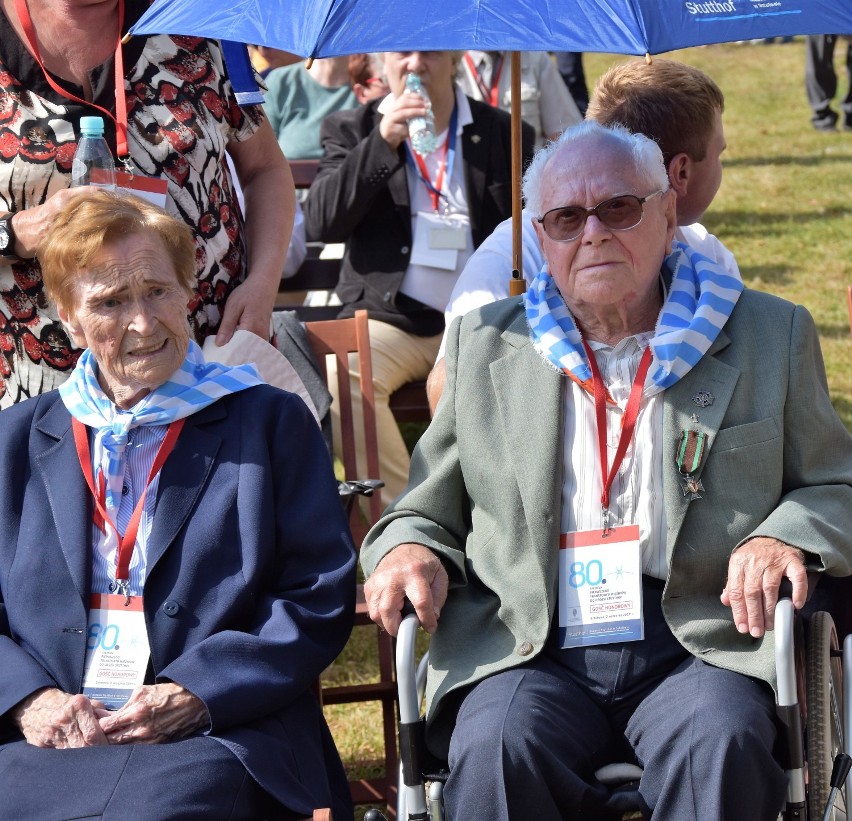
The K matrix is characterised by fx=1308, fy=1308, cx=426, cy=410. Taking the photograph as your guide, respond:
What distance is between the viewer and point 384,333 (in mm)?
5266

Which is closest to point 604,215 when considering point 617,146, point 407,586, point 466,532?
point 617,146

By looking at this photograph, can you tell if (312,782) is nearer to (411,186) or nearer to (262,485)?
(262,485)

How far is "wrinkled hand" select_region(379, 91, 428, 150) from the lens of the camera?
5078mm

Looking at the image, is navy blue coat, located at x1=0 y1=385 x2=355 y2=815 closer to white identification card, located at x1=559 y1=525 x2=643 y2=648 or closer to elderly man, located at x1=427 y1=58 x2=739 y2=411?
white identification card, located at x1=559 y1=525 x2=643 y2=648

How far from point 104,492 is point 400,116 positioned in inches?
102

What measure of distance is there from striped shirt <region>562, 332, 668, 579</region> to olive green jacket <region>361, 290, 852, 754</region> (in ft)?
0.14

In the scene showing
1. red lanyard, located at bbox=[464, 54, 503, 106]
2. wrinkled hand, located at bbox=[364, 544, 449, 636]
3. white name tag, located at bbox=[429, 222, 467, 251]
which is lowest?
wrinkled hand, located at bbox=[364, 544, 449, 636]

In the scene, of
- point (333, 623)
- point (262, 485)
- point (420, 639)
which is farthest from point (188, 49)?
point (420, 639)

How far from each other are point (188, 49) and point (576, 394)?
1534 millimetres

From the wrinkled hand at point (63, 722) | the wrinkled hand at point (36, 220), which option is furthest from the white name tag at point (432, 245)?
the wrinkled hand at point (63, 722)

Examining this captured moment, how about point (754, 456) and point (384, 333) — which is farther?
point (384, 333)

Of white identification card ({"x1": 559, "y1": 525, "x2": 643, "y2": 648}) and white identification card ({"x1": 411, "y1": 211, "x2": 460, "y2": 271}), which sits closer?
white identification card ({"x1": 559, "y1": 525, "x2": 643, "y2": 648})

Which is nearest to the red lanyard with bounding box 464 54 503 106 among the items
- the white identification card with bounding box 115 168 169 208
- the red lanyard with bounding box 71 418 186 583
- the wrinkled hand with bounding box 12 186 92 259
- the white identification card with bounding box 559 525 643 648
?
the white identification card with bounding box 115 168 169 208

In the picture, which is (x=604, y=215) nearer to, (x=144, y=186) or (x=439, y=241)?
(x=144, y=186)
